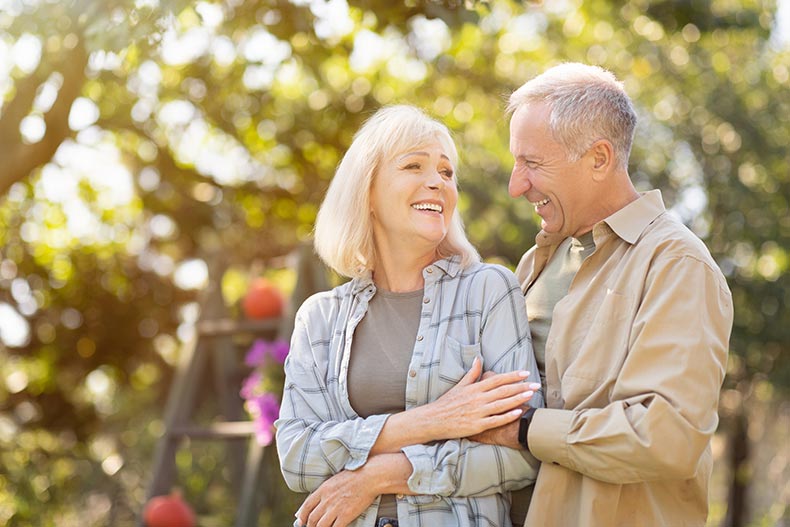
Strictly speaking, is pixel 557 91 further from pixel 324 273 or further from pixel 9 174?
pixel 9 174

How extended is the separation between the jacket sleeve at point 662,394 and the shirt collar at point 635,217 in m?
0.18

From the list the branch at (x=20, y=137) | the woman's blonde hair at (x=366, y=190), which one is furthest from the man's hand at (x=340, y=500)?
the branch at (x=20, y=137)

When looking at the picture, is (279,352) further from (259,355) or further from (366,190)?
(366,190)

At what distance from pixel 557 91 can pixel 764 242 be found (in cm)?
641

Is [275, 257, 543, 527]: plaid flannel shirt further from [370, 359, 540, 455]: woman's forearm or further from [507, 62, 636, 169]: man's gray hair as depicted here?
[507, 62, 636, 169]: man's gray hair

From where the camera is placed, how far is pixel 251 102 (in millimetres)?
7285

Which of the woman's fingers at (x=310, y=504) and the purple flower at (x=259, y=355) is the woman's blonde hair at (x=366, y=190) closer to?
the woman's fingers at (x=310, y=504)

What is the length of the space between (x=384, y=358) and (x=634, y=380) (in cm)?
69

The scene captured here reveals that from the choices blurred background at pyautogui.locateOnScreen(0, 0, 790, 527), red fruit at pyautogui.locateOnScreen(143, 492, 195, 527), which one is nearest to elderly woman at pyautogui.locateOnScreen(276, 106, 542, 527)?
red fruit at pyautogui.locateOnScreen(143, 492, 195, 527)

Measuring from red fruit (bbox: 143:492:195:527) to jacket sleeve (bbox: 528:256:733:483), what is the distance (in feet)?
11.9

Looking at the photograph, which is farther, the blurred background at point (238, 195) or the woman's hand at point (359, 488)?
the blurred background at point (238, 195)

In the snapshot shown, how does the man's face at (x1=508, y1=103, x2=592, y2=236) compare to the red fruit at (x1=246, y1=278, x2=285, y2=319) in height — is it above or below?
above

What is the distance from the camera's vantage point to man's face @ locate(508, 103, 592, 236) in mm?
2711

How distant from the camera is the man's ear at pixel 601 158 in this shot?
269cm
